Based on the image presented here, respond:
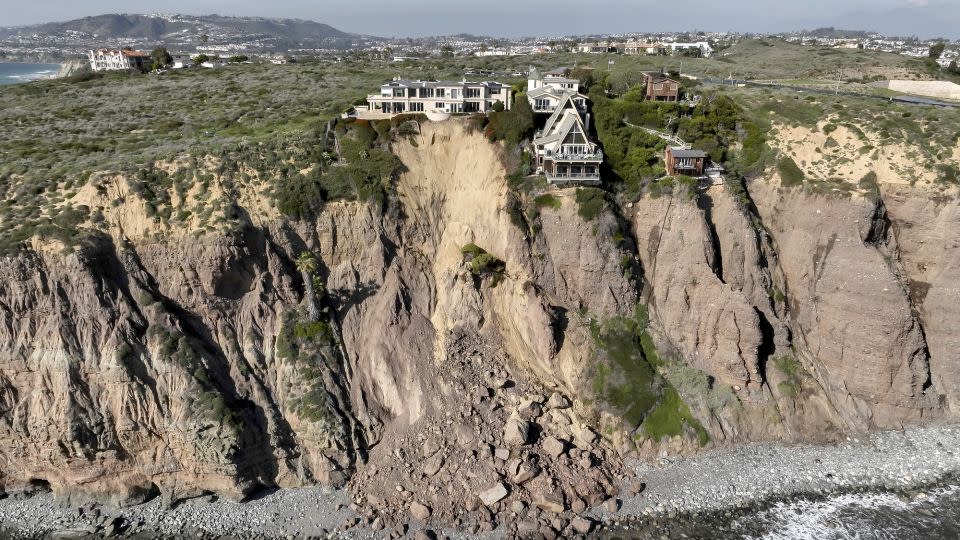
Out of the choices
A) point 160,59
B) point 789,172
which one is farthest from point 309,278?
point 160,59

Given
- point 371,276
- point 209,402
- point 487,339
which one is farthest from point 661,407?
point 209,402

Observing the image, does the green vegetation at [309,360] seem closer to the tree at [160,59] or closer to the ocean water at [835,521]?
the ocean water at [835,521]

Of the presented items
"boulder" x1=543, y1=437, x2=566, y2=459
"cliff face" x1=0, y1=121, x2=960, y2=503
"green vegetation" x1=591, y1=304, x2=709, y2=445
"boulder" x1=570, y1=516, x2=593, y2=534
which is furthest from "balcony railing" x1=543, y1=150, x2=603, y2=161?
"boulder" x1=570, y1=516, x2=593, y2=534

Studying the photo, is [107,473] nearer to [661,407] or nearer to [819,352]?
→ [661,407]

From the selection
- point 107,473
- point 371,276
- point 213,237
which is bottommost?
point 107,473

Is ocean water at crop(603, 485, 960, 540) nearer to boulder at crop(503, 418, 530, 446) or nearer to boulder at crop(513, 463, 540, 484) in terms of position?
boulder at crop(513, 463, 540, 484)
